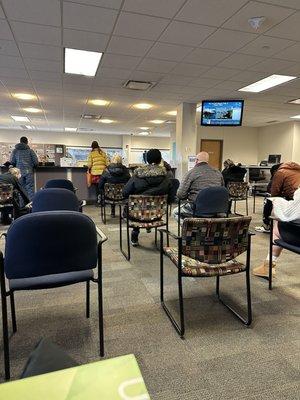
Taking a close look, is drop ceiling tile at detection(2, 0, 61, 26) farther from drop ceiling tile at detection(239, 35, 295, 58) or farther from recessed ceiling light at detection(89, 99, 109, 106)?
recessed ceiling light at detection(89, 99, 109, 106)

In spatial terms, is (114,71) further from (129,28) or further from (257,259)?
(257,259)

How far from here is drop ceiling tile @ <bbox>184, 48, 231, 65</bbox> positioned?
12.0 feet

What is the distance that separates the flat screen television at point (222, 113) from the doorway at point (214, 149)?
14.8 feet

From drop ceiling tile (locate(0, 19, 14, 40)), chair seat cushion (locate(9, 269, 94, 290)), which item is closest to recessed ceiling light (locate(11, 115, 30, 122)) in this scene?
drop ceiling tile (locate(0, 19, 14, 40))

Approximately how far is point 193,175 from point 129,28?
71.3 inches

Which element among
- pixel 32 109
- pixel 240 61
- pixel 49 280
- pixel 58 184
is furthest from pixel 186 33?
pixel 32 109

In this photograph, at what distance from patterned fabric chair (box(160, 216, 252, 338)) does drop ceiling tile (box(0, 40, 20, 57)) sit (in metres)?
3.35

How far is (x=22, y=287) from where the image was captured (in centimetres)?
151

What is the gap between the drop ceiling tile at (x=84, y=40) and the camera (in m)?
3.19

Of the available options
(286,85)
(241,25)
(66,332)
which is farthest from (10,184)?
(286,85)

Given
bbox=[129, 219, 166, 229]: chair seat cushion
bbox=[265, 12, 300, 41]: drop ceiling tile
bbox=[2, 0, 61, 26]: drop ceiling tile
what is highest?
bbox=[2, 0, 61, 26]: drop ceiling tile

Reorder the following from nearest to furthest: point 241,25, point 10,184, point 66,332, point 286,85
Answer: point 66,332, point 241,25, point 10,184, point 286,85

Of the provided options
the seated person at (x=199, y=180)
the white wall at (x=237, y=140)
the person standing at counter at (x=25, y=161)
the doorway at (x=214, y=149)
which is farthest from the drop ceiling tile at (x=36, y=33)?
the doorway at (x=214, y=149)

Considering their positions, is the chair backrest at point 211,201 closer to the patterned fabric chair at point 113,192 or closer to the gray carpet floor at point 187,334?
the gray carpet floor at point 187,334
